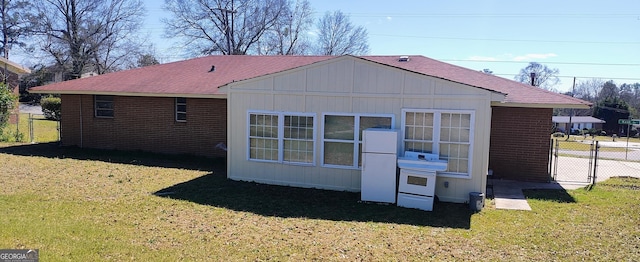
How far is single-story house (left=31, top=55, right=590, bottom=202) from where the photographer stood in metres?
8.92

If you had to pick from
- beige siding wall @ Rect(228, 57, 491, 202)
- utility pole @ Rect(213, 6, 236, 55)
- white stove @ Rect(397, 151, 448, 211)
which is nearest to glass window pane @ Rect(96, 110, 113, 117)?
beige siding wall @ Rect(228, 57, 491, 202)

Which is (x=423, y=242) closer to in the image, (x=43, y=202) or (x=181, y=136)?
(x=43, y=202)

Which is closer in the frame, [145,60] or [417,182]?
[417,182]

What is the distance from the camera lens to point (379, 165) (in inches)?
354

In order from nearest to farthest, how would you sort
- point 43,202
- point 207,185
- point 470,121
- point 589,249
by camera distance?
1. point 589,249
2. point 43,202
3. point 470,121
4. point 207,185

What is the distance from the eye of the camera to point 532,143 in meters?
12.0

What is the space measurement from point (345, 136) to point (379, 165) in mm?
1220

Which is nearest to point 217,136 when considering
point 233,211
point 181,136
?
point 181,136

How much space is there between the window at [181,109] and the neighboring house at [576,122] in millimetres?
54286

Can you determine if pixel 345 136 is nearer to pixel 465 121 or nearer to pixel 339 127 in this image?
pixel 339 127

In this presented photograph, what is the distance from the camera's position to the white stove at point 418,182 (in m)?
8.50

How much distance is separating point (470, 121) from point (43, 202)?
8461 mm

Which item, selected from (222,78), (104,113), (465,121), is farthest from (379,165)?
(104,113)

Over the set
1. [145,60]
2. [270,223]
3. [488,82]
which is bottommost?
[270,223]
